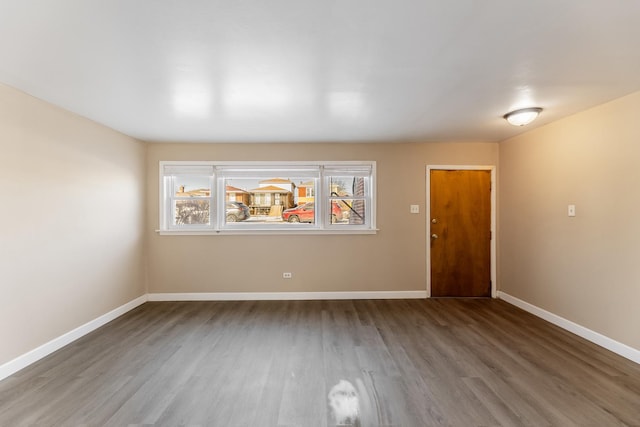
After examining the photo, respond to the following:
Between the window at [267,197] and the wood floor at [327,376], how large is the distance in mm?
1417

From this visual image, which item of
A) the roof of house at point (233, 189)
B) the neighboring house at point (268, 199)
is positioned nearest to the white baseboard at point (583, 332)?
the neighboring house at point (268, 199)

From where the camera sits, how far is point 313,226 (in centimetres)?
435

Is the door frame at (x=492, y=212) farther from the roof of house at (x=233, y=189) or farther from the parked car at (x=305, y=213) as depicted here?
the roof of house at (x=233, y=189)

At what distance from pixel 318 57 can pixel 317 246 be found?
113 inches

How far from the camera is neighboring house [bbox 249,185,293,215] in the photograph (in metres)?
4.39

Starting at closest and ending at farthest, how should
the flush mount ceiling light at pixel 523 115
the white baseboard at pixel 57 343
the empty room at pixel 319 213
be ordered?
the empty room at pixel 319 213
the white baseboard at pixel 57 343
the flush mount ceiling light at pixel 523 115

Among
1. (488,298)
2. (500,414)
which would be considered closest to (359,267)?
(488,298)

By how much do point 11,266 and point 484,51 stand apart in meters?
3.99

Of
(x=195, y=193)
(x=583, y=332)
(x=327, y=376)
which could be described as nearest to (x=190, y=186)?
(x=195, y=193)

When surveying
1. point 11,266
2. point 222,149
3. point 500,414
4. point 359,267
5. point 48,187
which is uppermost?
point 222,149

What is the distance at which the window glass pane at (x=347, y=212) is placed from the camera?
4402mm

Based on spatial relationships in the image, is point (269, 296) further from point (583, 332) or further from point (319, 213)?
point (583, 332)

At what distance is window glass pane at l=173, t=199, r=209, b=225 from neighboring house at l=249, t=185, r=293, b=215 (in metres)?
0.74

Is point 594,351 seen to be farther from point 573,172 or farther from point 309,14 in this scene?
point 309,14
